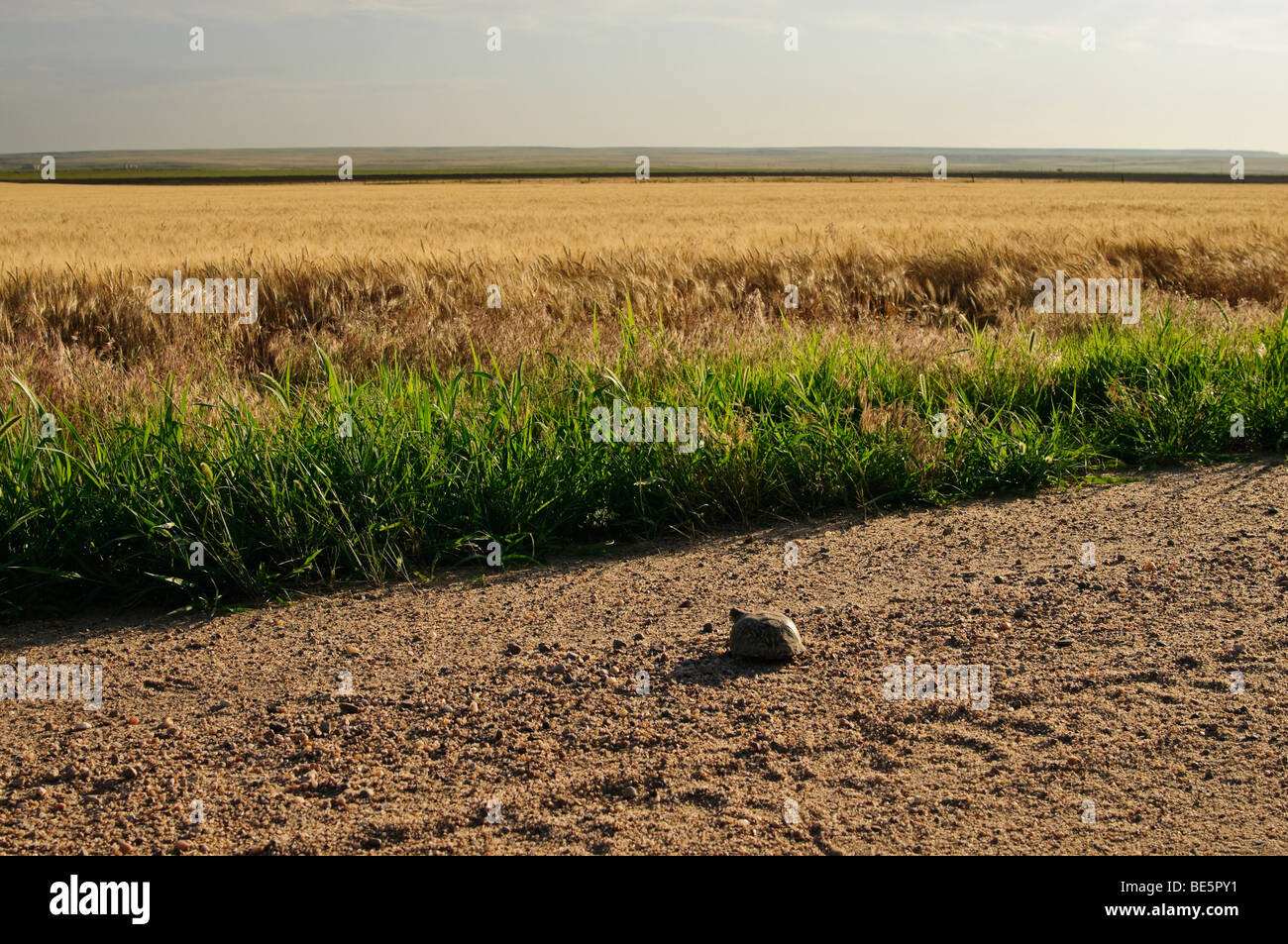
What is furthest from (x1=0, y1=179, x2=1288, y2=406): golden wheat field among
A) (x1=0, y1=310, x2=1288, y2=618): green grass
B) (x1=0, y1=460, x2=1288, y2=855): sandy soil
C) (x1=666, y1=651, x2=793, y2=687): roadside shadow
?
(x1=666, y1=651, x2=793, y2=687): roadside shadow

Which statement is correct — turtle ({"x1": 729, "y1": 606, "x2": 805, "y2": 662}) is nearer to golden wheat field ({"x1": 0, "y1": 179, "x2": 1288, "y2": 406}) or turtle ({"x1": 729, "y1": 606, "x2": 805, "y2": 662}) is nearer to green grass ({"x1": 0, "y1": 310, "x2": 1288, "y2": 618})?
green grass ({"x1": 0, "y1": 310, "x2": 1288, "y2": 618})

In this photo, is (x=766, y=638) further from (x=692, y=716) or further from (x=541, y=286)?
(x=541, y=286)

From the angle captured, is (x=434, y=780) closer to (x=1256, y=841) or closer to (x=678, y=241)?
(x=1256, y=841)

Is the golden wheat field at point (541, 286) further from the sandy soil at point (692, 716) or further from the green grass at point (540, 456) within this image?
the sandy soil at point (692, 716)

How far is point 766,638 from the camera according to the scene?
315cm

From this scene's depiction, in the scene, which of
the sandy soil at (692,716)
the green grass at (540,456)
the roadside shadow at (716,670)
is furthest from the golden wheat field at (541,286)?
the roadside shadow at (716,670)

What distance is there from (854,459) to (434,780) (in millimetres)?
2803

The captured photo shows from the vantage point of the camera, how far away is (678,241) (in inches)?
522

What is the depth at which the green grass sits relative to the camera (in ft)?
12.7

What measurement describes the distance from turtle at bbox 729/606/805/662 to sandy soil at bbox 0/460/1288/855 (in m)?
0.06

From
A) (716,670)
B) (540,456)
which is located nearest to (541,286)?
(540,456)

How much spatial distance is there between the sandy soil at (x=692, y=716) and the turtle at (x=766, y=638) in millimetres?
60

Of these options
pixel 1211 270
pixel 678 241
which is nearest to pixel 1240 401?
pixel 1211 270

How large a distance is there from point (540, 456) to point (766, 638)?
1757 mm
